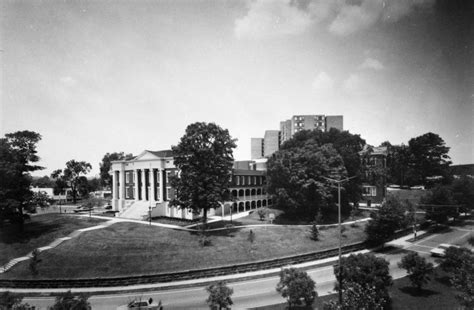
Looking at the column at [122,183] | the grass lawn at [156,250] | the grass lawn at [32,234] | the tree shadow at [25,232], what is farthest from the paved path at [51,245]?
the column at [122,183]

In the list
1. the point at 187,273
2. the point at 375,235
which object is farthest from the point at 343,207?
the point at 187,273

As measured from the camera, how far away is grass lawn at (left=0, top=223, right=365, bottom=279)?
23484 millimetres

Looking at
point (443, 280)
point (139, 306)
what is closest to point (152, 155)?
point (139, 306)

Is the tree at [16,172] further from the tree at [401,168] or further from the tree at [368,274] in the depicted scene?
the tree at [401,168]

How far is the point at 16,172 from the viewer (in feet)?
96.7

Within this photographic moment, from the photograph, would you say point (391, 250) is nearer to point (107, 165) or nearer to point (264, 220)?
point (264, 220)

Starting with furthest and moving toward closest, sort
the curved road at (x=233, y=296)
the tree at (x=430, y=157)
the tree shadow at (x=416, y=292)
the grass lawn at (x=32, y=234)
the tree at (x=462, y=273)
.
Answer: the tree at (x=430, y=157)
the grass lawn at (x=32, y=234)
the tree shadow at (x=416, y=292)
the curved road at (x=233, y=296)
the tree at (x=462, y=273)

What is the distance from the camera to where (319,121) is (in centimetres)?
8725

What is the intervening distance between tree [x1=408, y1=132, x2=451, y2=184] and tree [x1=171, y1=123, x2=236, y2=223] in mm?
62592

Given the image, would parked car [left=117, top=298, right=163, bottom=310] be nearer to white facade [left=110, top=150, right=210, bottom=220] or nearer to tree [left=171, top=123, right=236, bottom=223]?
tree [left=171, top=123, right=236, bottom=223]

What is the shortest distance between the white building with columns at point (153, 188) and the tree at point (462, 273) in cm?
2790

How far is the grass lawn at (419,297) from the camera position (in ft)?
59.7

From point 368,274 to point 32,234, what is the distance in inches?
1599

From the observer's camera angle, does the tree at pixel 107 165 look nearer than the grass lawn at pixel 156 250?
No
